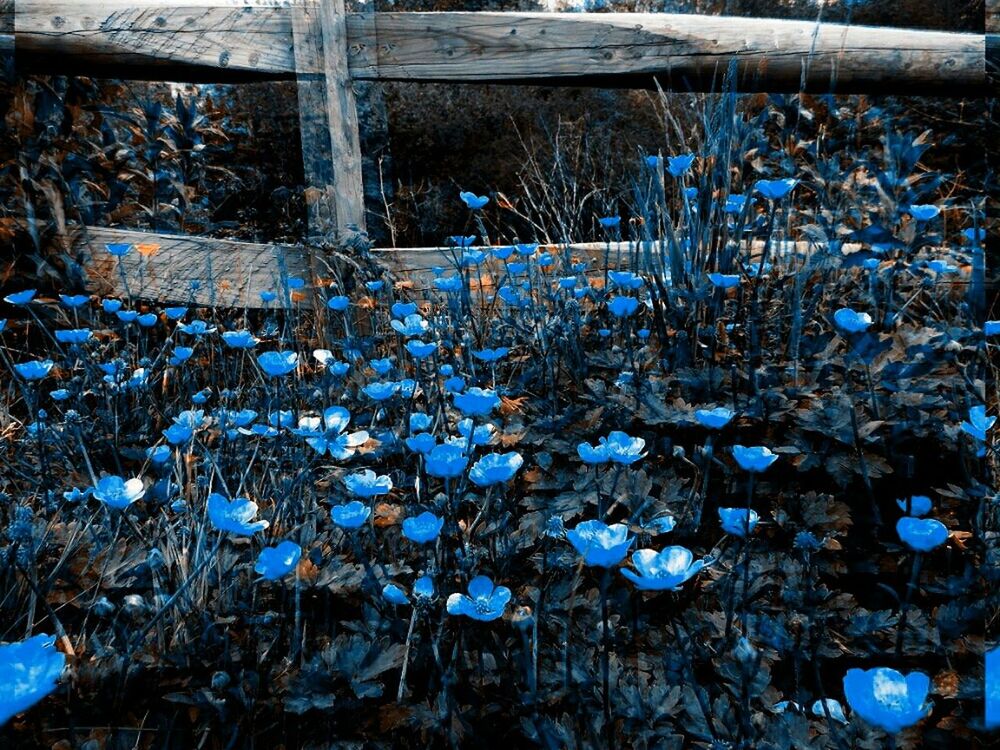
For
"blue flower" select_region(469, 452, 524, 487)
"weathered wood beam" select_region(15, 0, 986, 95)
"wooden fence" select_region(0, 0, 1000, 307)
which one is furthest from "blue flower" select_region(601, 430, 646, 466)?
"weathered wood beam" select_region(15, 0, 986, 95)

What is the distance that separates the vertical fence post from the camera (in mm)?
3139

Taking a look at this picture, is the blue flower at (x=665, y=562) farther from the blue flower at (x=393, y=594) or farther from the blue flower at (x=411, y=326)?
the blue flower at (x=411, y=326)

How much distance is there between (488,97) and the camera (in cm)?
566

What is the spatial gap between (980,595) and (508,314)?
151cm

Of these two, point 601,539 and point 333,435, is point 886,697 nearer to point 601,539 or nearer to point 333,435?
point 601,539

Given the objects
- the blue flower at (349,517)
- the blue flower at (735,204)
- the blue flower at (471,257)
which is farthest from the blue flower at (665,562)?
the blue flower at (471,257)

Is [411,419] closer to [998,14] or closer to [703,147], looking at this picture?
[703,147]

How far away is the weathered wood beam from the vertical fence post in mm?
60

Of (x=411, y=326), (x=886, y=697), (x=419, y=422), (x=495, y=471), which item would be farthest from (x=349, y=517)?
(x=411, y=326)

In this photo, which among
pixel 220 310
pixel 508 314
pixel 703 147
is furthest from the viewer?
pixel 220 310

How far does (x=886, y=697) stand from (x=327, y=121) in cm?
300

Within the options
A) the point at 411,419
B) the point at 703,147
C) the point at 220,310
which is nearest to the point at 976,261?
the point at 703,147

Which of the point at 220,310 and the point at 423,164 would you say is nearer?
the point at 220,310

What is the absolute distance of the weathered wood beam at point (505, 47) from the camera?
9.98ft
